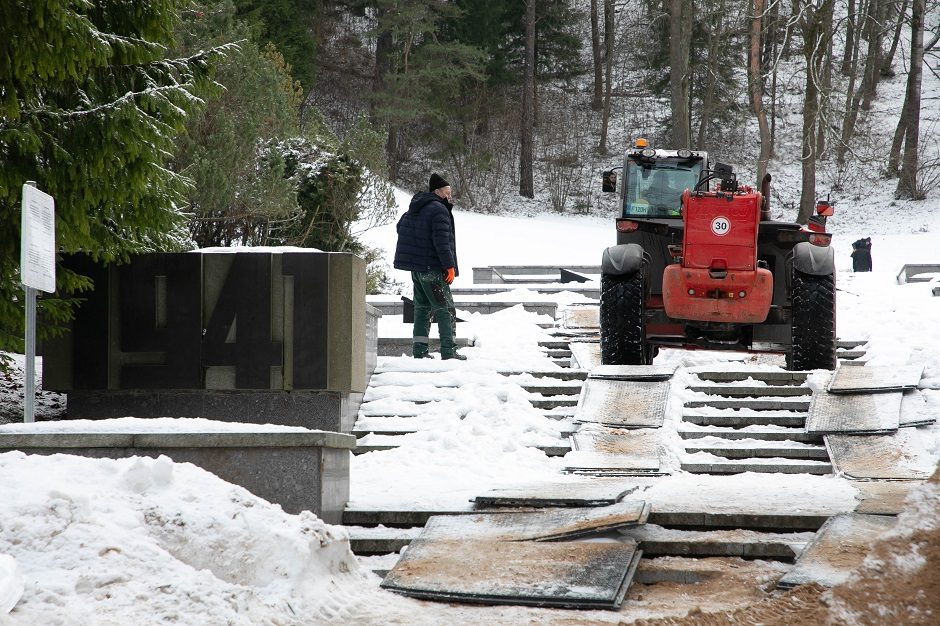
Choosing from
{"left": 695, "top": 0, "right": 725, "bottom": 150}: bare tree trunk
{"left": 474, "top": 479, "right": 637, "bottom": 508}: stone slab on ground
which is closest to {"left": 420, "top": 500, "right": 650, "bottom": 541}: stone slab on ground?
{"left": 474, "top": 479, "right": 637, "bottom": 508}: stone slab on ground

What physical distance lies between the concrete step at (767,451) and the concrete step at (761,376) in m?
1.38

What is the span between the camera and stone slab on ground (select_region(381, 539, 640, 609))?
414cm

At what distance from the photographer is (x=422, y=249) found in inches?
357

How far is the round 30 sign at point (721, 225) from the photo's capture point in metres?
8.17

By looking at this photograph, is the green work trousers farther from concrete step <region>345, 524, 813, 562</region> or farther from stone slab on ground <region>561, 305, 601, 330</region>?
concrete step <region>345, 524, 813, 562</region>

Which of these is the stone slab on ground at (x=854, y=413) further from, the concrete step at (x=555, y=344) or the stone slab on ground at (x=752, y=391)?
the concrete step at (x=555, y=344)

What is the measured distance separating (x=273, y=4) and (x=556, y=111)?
39.8 ft

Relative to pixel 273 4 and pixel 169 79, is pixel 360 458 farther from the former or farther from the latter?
pixel 273 4

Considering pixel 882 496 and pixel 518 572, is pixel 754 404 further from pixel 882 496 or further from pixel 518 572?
pixel 518 572

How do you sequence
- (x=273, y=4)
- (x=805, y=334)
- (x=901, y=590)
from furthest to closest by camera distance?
(x=273, y=4)
(x=805, y=334)
(x=901, y=590)

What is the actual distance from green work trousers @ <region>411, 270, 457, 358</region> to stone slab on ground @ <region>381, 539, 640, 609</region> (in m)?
4.37

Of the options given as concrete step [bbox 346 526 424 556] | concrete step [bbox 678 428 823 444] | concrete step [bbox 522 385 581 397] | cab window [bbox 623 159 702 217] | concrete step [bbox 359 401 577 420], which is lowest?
concrete step [bbox 346 526 424 556]

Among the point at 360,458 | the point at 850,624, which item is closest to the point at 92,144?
the point at 360,458

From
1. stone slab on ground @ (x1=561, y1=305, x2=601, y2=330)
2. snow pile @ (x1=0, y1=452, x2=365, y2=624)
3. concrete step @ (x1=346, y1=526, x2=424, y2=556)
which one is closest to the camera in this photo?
snow pile @ (x1=0, y1=452, x2=365, y2=624)
